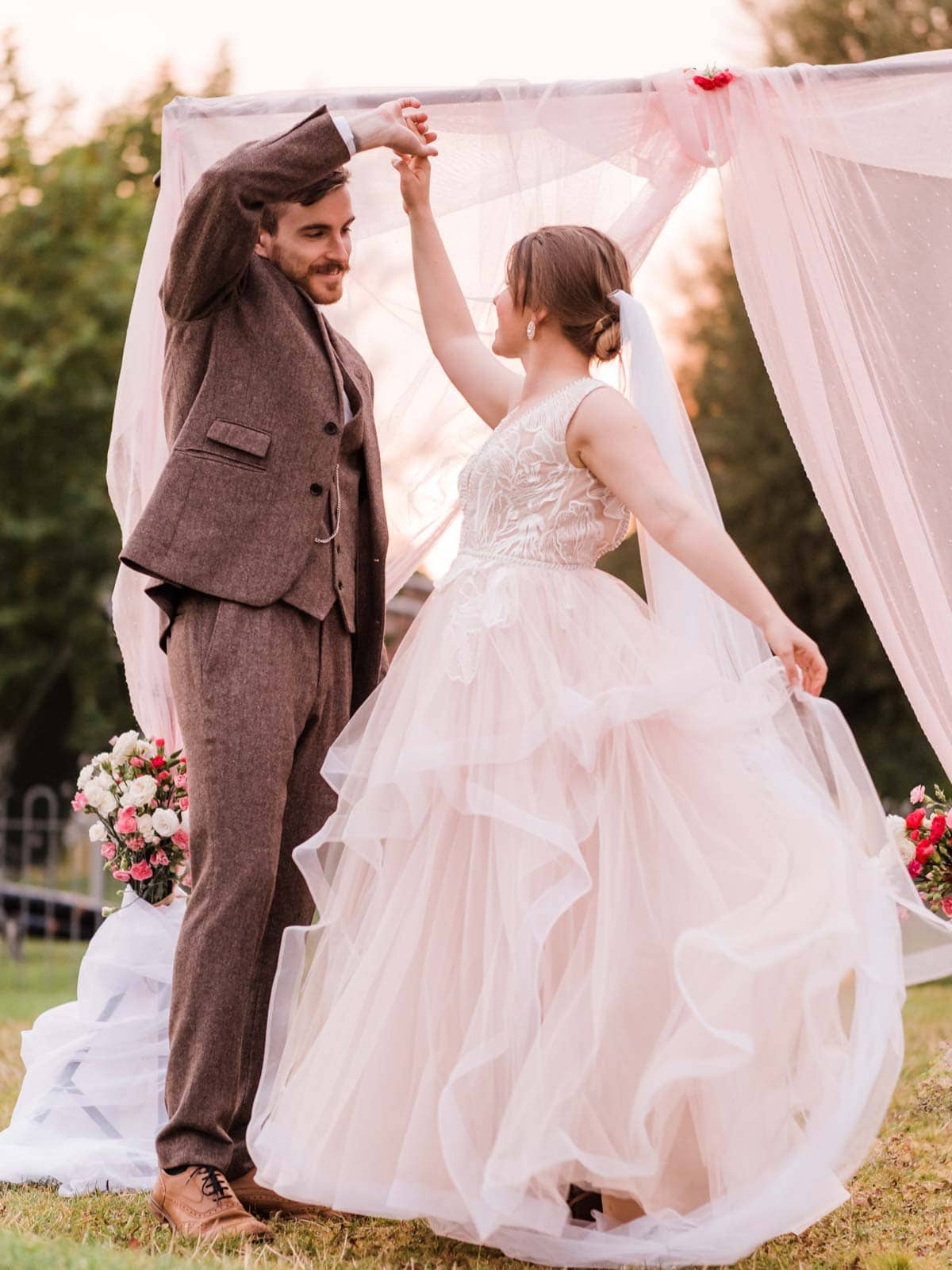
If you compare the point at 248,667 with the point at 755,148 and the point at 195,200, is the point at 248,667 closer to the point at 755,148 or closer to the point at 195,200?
the point at 195,200

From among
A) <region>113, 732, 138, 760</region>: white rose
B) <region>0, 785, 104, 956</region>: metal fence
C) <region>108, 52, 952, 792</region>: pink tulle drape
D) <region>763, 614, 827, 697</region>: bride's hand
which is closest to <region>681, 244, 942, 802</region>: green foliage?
<region>0, 785, 104, 956</region>: metal fence

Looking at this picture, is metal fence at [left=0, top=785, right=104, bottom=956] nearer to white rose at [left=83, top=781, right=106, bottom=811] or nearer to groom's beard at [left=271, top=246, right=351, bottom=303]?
white rose at [left=83, top=781, right=106, bottom=811]

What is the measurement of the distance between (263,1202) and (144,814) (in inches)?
51.4

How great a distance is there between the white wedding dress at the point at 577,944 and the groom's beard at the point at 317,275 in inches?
24.8

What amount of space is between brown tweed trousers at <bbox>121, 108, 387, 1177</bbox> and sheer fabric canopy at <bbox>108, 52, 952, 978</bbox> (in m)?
0.65

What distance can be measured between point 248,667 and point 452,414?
47.2 inches

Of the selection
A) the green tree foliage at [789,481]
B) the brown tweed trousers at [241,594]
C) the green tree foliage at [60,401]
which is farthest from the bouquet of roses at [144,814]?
the green tree foliage at [60,401]

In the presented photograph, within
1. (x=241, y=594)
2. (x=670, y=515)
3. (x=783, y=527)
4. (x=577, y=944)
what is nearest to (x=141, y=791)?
(x=241, y=594)

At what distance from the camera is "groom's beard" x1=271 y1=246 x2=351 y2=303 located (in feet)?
11.3

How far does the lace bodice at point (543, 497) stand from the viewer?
323cm

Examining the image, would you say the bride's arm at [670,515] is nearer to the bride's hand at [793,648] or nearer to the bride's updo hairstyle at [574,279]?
the bride's hand at [793,648]

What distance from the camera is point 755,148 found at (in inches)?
148

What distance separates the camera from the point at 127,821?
420 centimetres

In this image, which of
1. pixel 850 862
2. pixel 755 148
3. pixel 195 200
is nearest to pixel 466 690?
pixel 850 862
